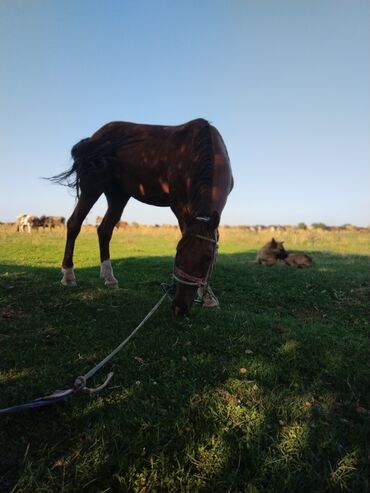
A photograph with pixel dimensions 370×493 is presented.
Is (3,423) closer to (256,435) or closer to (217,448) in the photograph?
(217,448)

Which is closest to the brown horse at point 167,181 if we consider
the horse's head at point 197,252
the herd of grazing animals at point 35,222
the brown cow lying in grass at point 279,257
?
the horse's head at point 197,252

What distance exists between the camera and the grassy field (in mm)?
2125

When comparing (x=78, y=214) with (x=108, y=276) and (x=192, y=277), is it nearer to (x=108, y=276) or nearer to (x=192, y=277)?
(x=108, y=276)

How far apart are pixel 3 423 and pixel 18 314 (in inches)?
88.5

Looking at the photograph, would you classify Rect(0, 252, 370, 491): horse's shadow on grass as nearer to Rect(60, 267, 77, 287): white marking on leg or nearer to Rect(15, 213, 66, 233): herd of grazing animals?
Rect(60, 267, 77, 287): white marking on leg

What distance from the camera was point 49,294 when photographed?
5.26 m

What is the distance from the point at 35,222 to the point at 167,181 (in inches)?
1116

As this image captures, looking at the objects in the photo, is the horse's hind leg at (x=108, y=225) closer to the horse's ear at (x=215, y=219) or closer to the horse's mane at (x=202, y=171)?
the horse's mane at (x=202, y=171)

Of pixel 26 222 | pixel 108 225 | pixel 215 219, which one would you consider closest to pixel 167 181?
pixel 108 225

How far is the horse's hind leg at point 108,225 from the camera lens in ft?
21.0

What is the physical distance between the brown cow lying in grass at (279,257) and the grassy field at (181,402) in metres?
6.60

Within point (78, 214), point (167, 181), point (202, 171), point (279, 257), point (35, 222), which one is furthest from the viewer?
A: point (35, 222)

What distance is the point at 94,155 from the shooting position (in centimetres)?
593

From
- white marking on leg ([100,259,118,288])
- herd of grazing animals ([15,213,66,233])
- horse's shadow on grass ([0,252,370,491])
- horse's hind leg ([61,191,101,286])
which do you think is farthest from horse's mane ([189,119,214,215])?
herd of grazing animals ([15,213,66,233])
